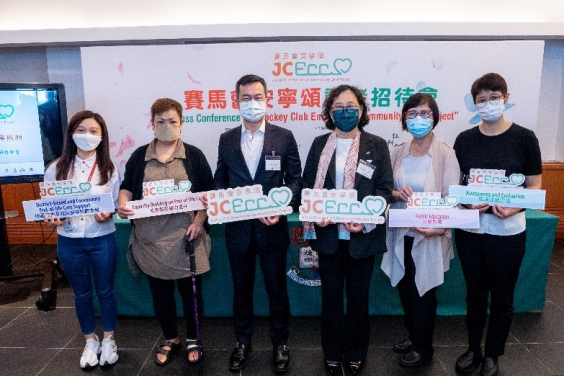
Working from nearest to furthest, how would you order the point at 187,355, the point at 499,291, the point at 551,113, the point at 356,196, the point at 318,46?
the point at 356,196
the point at 499,291
the point at 187,355
the point at 318,46
the point at 551,113

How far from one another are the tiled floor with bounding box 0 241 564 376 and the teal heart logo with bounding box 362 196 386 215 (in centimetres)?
99

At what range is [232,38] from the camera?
362 centimetres

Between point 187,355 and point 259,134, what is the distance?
4.53 ft

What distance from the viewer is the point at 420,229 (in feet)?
6.37

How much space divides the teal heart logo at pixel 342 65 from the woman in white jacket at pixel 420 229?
64.7 inches

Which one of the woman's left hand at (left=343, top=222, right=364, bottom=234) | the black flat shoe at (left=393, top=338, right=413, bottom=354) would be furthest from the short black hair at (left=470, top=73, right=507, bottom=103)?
the black flat shoe at (left=393, top=338, right=413, bottom=354)

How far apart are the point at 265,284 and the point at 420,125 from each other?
3.76ft

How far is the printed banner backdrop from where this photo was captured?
351 centimetres

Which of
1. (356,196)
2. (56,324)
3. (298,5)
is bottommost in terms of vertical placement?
(56,324)

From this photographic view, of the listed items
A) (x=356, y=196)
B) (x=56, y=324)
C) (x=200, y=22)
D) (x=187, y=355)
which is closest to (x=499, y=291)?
(x=356, y=196)

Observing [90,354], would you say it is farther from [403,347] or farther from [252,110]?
[403,347]

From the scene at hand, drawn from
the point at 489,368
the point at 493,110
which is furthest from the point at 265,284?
the point at 493,110

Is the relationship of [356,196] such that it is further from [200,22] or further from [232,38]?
[200,22]

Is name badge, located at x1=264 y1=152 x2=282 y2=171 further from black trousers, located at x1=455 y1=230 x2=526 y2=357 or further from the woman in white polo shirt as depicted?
black trousers, located at x1=455 y1=230 x2=526 y2=357
